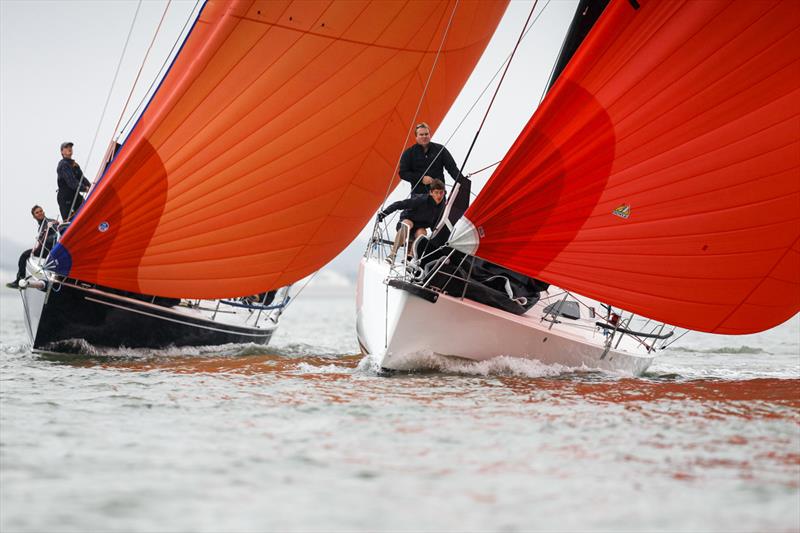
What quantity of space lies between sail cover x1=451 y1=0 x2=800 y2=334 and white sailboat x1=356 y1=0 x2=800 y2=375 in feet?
0.04

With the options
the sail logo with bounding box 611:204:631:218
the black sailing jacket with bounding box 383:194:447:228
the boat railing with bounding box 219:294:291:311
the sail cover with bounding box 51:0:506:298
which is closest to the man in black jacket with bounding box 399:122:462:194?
the black sailing jacket with bounding box 383:194:447:228

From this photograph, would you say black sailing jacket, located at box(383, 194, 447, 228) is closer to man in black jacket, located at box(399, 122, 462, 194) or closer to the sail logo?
man in black jacket, located at box(399, 122, 462, 194)

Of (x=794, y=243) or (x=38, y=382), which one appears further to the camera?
(x=794, y=243)

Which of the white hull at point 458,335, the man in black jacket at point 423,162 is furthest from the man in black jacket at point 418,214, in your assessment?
the white hull at point 458,335

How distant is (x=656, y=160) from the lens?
727 centimetres

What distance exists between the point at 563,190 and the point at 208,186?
3.39 metres

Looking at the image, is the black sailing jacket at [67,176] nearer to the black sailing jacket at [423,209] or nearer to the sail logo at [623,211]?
the black sailing jacket at [423,209]

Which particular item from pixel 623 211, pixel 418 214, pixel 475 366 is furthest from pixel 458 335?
pixel 623 211

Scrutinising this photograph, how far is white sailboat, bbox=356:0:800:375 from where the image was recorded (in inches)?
279

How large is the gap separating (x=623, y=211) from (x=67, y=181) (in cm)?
660

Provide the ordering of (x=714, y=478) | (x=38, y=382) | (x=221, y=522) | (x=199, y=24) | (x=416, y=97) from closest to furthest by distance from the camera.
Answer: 1. (x=221, y=522)
2. (x=714, y=478)
3. (x=38, y=382)
4. (x=199, y=24)
5. (x=416, y=97)

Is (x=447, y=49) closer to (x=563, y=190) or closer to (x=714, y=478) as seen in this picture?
(x=563, y=190)

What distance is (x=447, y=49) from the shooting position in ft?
35.7

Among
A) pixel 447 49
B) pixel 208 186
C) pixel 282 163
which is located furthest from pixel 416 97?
pixel 208 186
